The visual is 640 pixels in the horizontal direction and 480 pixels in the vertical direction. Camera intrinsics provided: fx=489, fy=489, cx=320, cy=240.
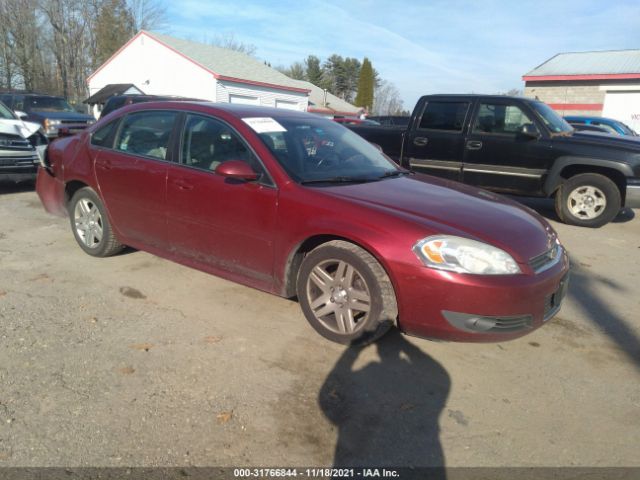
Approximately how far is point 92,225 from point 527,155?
5976mm

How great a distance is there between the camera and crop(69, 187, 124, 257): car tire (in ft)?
15.8

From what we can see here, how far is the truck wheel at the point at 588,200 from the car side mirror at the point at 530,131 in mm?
846

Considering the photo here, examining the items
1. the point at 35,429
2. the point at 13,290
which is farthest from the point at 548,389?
the point at 13,290

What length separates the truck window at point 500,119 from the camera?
7.44m

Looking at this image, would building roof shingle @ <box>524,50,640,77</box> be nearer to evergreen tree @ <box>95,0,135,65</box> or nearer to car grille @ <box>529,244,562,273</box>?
car grille @ <box>529,244,562,273</box>

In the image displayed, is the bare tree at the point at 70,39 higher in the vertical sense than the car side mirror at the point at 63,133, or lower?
higher

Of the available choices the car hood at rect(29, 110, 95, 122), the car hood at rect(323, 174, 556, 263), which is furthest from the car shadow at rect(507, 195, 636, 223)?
the car hood at rect(29, 110, 95, 122)

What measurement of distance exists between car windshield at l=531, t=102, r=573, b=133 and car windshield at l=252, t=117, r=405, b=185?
4.07m

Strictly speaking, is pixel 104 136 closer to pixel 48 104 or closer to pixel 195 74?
pixel 48 104

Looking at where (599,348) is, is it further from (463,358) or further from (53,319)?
(53,319)

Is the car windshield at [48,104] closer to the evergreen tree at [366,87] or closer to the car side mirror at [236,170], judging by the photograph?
the car side mirror at [236,170]

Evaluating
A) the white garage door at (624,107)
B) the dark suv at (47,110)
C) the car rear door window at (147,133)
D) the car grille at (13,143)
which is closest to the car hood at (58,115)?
the dark suv at (47,110)

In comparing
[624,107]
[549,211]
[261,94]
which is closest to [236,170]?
[549,211]

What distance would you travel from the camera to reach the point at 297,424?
8.47 feet
